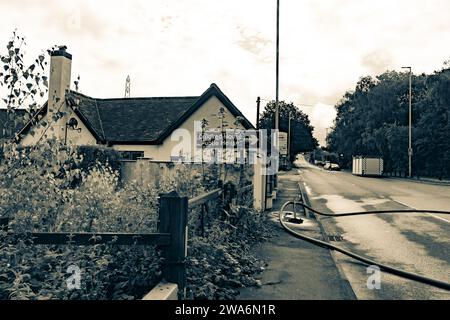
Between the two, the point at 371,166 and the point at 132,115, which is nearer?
the point at 132,115

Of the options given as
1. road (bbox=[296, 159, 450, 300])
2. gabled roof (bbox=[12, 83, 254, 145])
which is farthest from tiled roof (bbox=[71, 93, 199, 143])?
road (bbox=[296, 159, 450, 300])

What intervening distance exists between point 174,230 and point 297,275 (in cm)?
282

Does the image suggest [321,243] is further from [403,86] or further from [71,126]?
[403,86]

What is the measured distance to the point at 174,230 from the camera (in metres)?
3.44

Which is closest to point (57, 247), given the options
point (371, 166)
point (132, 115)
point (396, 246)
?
point (396, 246)

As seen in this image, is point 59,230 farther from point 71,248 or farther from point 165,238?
point 165,238

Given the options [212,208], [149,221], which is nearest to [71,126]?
[149,221]

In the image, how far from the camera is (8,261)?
3.18 m

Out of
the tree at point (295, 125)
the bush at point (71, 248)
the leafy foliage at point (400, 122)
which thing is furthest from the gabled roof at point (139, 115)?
the tree at point (295, 125)

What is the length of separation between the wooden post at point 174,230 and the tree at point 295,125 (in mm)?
67845

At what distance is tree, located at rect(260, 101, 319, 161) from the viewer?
252ft

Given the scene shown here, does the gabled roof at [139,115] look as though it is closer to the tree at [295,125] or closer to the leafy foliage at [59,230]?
the leafy foliage at [59,230]

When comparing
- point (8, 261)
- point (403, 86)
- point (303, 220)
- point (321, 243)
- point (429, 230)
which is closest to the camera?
point (8, 261)
